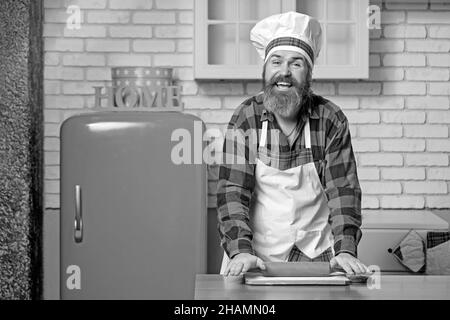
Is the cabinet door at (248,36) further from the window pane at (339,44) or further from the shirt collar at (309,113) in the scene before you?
the shirt collar at (309,113)

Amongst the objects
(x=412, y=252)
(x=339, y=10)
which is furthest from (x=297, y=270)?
(x=339, y=10)

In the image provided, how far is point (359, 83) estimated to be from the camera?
15.0 ft

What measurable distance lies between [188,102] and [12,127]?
0.91 m

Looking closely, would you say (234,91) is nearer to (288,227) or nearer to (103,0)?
(103,0)

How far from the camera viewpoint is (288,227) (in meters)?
2.98

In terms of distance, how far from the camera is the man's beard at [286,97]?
9.80 ft

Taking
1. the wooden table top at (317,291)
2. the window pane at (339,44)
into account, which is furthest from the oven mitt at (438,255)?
the wooden table top at (317,291)

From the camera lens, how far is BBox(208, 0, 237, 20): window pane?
452cm

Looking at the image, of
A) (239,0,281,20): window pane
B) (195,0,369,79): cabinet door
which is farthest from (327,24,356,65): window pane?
(239,0,281,20): window pane

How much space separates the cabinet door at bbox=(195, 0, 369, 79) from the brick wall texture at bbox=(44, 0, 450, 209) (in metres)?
0.10

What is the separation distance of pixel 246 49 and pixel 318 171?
5.51 ft

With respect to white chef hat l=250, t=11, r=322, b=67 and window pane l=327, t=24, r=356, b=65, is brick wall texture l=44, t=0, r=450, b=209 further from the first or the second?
white chef hat l=250, t=11, r=322, b=67

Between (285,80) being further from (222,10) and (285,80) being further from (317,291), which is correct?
(222,10)

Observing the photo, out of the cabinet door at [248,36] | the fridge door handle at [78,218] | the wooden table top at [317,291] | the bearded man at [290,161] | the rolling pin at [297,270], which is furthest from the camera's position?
the cabinet door at [248,36]
